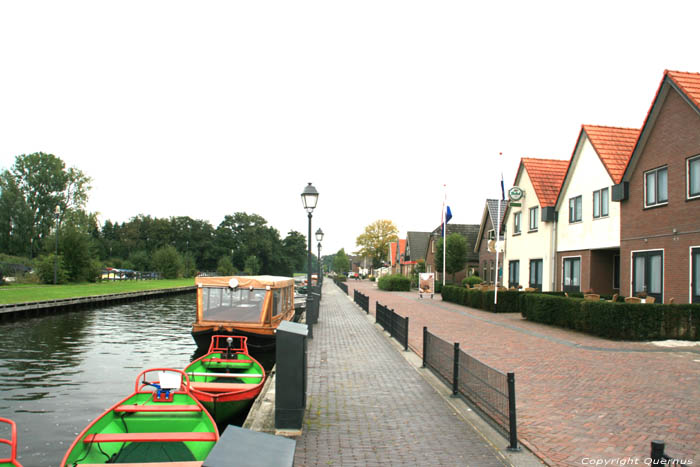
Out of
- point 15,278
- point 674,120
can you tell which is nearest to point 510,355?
point 674,120

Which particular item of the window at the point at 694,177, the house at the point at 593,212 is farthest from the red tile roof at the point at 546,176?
the window at the point at 694,177

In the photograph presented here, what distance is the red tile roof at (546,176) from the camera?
99.4ft

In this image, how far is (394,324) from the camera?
670 inches

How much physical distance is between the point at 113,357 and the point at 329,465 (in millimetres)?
13949

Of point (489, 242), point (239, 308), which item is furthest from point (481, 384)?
point (489, 242)

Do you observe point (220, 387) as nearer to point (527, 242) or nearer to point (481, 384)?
point (481, 384)

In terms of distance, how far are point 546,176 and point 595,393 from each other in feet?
80.2

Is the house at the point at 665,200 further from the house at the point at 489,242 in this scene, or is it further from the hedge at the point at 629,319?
the house at the point at 489,242

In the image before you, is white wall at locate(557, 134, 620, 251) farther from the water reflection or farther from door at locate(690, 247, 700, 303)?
the water reflection

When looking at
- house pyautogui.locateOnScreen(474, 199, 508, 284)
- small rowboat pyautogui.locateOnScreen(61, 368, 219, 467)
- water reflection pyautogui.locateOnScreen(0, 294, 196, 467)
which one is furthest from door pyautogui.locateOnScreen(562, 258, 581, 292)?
small rowboat pyautogui.locateOnScreen(61, 368, 219, 467)

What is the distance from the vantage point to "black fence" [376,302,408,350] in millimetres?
14703

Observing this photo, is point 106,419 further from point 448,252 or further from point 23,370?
point 448,252

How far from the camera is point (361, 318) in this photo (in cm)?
2492

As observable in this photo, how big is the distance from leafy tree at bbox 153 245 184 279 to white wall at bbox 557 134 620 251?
216ft
